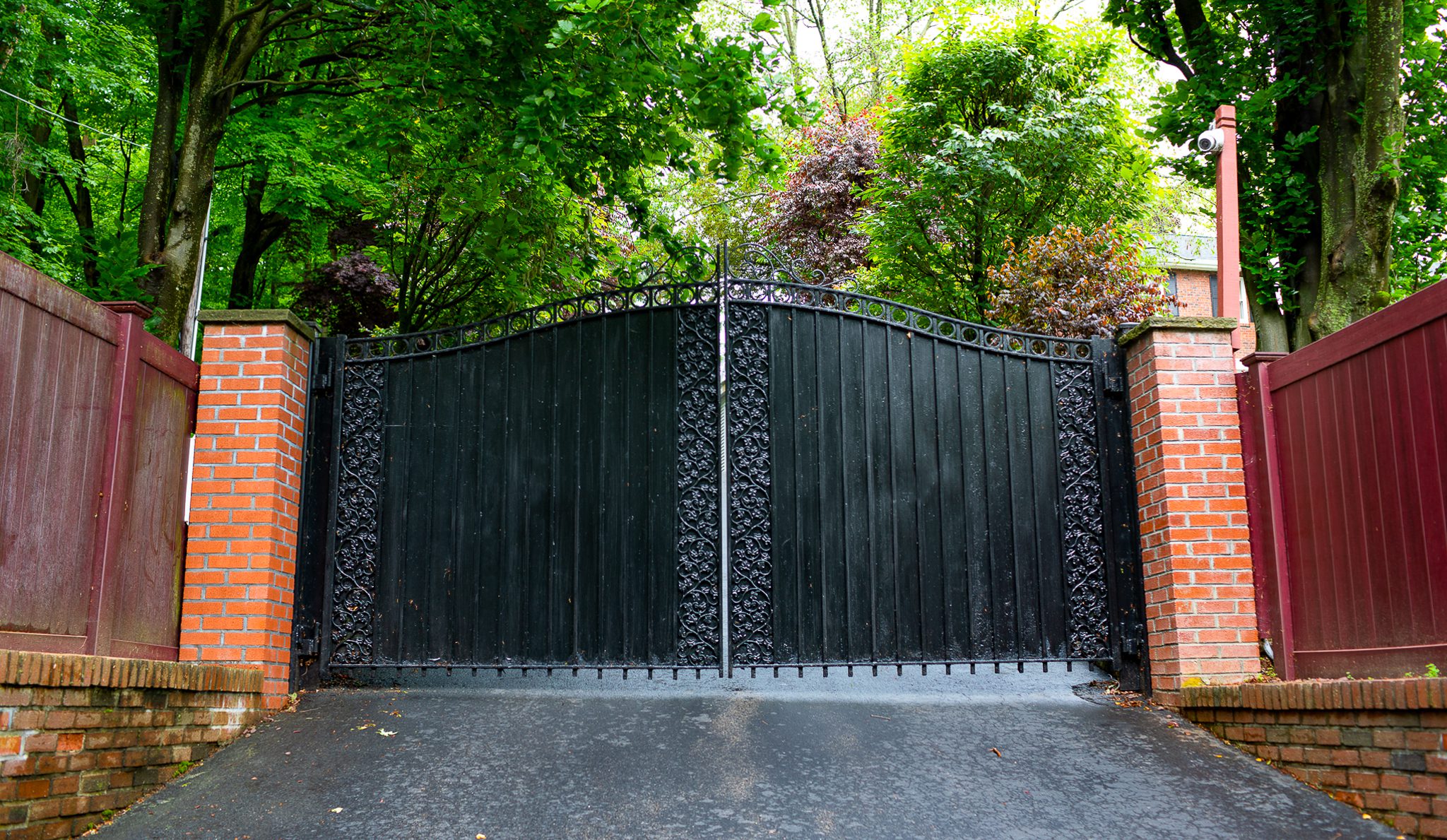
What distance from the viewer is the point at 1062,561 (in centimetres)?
505

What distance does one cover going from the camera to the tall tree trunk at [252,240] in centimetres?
1056

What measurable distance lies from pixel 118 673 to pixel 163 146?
16.9 ft

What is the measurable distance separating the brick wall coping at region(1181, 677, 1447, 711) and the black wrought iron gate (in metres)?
0.51

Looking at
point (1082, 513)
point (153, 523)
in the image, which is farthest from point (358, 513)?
point (1082, 513)

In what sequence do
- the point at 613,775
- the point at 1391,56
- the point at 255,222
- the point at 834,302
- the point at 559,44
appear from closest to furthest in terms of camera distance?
the point at 613,775, the point at 559,44, the point at 834,302, the point at 1391,56, the point at 255,222

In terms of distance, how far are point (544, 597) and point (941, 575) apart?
2.07m

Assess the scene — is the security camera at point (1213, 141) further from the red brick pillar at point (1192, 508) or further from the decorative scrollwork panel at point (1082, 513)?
the decorative scrollwork panel at point (1082, 513)

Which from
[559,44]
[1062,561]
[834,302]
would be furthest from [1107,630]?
[559,44]

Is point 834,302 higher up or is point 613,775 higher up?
point 834,302

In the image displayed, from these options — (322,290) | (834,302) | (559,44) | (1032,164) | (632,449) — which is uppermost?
(1032,164)

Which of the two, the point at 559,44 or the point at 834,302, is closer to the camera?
the point at 559,44

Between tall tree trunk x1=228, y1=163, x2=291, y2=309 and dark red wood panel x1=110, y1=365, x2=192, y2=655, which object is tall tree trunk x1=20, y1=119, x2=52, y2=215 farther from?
dark red wood panel x1=110, y1=365, x2=192, y2=655

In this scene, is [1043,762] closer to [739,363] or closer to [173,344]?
[739,363]

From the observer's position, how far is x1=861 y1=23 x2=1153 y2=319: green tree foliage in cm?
1116
